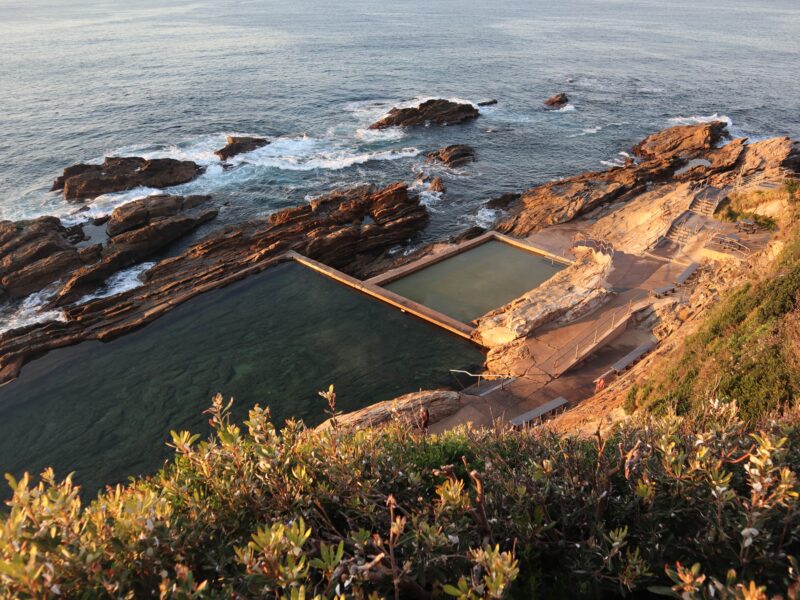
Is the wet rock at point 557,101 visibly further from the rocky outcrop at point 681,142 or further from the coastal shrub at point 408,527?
the coastal shrub at point 408,527

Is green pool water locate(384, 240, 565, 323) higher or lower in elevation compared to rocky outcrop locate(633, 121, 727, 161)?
lower

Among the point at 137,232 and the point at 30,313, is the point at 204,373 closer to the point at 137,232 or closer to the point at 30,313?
the point at 30,313

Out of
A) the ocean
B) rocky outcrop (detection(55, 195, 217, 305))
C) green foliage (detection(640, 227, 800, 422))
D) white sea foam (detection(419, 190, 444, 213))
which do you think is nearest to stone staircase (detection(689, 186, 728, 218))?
the ocean

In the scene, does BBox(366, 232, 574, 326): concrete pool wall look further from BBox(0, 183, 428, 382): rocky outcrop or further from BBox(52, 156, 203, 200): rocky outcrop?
BBox(52, 156, 203, 200): rocky outcrop

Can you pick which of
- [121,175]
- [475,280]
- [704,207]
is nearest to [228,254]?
[475,280]

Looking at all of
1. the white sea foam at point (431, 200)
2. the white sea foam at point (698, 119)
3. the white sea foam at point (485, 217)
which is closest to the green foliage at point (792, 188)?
the white sea foam at point (485, 217)

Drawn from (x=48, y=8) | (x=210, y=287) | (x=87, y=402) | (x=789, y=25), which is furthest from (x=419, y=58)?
(x=48, y=8)
